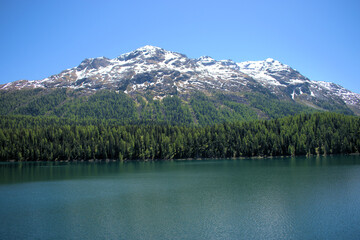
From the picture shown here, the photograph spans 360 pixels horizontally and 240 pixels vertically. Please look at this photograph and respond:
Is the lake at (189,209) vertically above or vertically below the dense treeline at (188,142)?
below

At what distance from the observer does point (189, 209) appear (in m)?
54.6

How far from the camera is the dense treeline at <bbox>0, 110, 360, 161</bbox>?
170 metres

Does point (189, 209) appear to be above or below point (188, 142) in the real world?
below

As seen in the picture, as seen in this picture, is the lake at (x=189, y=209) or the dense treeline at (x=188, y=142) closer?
the lake at (x=189, y=209)

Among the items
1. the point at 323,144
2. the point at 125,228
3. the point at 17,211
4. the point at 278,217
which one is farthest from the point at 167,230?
the point at 323,144

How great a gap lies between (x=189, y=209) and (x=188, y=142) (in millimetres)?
129446

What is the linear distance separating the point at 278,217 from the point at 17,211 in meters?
46.3

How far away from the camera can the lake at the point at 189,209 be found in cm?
4216

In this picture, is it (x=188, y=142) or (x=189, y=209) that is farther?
(x=188, y=142)

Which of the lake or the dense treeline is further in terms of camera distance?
the dense treeline

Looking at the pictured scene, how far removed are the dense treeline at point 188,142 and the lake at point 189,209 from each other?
87.7 meters

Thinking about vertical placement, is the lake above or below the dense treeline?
below

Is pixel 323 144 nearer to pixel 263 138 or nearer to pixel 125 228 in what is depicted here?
pixel 263 138

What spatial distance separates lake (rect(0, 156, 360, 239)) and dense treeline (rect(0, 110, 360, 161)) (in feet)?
288
